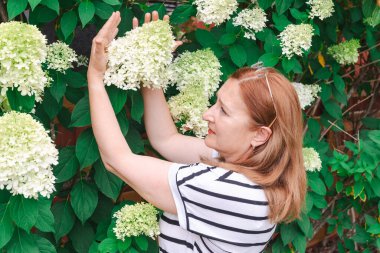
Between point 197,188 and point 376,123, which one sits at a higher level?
point 197,188

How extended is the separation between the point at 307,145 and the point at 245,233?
1222 mm

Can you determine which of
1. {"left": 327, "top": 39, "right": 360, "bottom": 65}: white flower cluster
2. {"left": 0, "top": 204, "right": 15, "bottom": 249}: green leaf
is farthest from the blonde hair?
{"left": 327, "top": 39, "right": 360, "bottom": 65}: white flower cluster

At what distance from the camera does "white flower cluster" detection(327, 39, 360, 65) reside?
2.79 m

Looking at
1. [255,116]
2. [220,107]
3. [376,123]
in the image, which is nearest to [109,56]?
[220,107]

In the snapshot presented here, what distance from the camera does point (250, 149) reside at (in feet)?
5.62

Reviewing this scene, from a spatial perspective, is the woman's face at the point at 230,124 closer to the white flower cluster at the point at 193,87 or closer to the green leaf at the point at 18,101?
the white flower cluster at the point at 193,87

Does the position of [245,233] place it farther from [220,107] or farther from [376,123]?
[376,123]

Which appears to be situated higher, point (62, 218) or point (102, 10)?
point (102, 10)

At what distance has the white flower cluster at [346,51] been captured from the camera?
9.17ft

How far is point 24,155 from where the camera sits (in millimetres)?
1390

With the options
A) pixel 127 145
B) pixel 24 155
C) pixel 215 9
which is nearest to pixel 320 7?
pixel 215 9

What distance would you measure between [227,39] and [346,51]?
2.82 feet

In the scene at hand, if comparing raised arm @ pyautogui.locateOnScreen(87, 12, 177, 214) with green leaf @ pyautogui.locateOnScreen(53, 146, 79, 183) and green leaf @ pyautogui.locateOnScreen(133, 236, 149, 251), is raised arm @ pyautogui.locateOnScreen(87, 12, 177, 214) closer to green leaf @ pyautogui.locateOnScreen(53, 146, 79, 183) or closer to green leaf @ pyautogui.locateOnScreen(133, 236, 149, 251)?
green leaf @ pyautogui.locateOnScreen(133, 236, 149, 251)

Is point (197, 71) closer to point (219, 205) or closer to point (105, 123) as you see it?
point (105, 123)
